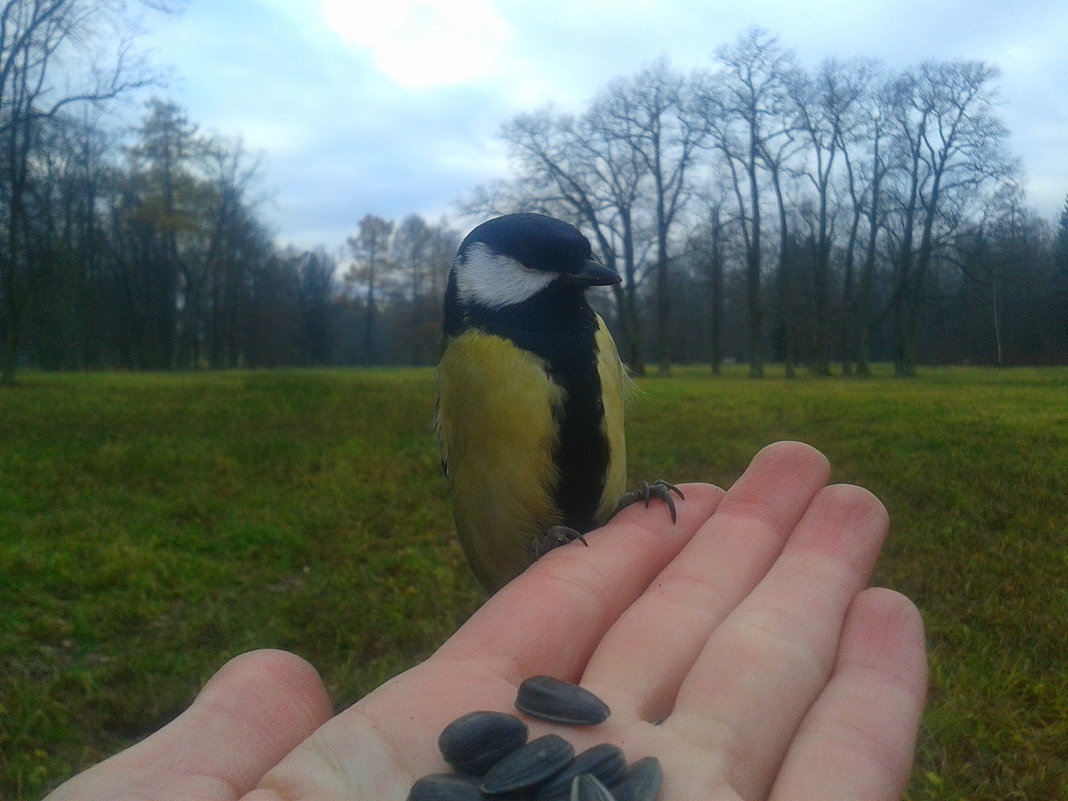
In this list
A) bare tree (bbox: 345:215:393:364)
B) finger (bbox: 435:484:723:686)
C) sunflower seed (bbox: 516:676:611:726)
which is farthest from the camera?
bare tree (bbox: 345:215:393:364)

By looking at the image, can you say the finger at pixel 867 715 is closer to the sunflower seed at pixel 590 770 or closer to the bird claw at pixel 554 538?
the sunflower seed at pixel 590 770

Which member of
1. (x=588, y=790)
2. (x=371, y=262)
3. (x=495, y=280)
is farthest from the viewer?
(x=371, y=262)

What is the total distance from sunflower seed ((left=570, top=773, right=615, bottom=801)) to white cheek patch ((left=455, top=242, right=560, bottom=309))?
88 centimetres

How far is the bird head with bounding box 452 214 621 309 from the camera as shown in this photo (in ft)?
5.05

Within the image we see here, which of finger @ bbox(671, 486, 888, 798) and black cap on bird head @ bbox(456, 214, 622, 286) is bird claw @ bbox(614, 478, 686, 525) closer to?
finger @ bbox(671, 486, 888, 798)

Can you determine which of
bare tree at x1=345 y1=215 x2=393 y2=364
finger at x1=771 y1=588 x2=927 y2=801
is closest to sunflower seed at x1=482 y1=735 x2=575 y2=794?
finger at x1=771 y1=588 x2=927 y2=801

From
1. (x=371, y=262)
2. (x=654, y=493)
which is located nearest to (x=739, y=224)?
(x=654, y=493)

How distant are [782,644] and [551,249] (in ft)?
2.76

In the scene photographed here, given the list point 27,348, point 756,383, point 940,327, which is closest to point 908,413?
point 940,327

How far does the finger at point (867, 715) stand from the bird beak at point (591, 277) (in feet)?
2.50

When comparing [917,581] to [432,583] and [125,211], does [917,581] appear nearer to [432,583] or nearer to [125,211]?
[432,583]

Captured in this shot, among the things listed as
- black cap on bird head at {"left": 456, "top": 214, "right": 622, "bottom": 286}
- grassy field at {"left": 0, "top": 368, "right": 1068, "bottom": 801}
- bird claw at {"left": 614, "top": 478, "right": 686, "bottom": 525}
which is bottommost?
grassy field at {"left": 0, "top": 368, "right": 1068, "bottom": 801}

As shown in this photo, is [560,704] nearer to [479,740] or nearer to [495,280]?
[479,740]

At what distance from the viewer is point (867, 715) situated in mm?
1203
